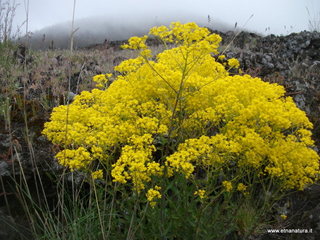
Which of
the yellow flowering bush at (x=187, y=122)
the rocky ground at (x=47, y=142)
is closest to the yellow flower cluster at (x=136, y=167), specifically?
the yellow flowering bush at (x=187, y=122)

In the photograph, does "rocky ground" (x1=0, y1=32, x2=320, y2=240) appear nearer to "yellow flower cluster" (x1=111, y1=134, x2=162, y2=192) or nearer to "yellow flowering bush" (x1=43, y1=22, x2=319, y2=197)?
"yellow flowering bush" (x1=43, y1=22, x2=319, y2=197)

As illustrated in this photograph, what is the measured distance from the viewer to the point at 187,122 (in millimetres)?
2924

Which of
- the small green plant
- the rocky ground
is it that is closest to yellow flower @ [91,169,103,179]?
the small green plant

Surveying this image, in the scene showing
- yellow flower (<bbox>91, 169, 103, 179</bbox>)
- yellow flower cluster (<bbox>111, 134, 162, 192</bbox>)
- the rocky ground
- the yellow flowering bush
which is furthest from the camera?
the rocky ground

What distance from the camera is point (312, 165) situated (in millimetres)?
2787

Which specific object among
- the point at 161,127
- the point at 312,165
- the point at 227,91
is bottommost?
the point at 312,165

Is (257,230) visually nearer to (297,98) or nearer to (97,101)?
(97,101)

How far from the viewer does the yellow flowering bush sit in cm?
253

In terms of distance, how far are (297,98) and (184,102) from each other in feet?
11.1

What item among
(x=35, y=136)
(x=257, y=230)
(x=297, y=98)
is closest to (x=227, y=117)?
(x=257, y=230)

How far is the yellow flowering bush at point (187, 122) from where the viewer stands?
253 centimetres

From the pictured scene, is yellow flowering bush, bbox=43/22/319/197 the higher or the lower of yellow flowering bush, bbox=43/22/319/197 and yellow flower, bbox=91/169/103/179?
the higher

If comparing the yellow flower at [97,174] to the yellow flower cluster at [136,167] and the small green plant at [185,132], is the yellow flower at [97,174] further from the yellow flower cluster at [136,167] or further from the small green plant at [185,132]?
the yellow flower cluster at [136,167]

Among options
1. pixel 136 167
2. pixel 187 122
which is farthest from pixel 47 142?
pixel 136 167
